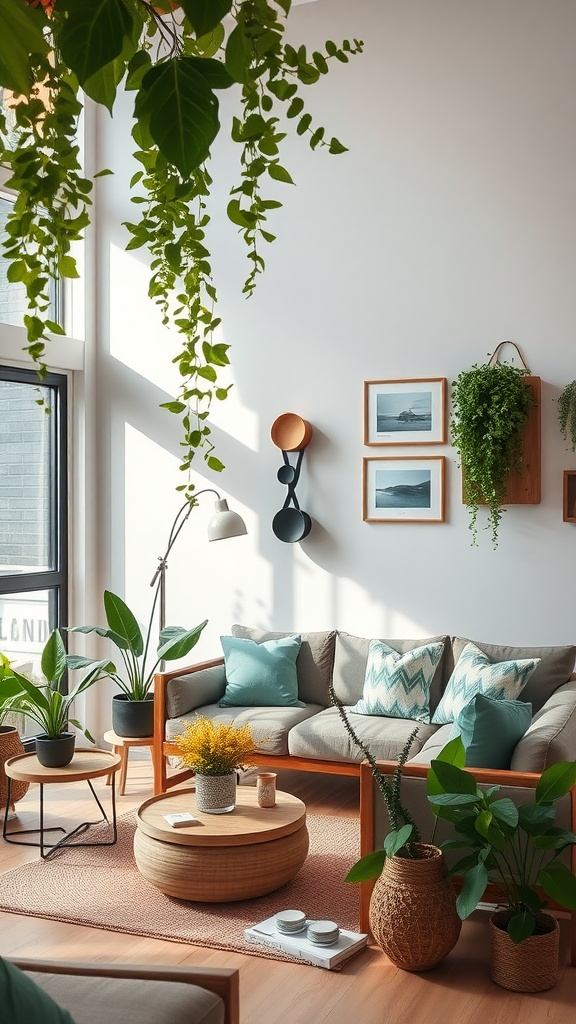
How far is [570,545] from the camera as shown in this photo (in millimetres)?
5137

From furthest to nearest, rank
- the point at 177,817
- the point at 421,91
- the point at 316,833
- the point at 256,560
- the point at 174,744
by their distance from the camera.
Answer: the point at 256,560 → the point at 421,91 → the point at 174,744 → the point at 316,833 → the point at 177,817

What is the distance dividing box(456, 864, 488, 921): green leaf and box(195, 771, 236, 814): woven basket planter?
3.83 feet

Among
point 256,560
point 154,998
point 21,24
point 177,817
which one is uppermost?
point 21,24

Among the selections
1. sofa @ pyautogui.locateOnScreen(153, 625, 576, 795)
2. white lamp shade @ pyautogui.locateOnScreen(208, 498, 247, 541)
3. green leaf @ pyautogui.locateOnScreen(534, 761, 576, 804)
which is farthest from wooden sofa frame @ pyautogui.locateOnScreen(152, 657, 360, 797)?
green leaf @ pyautogui.locateOnScreen(534, 761, 576, 804)

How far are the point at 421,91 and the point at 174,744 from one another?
378 centimetres

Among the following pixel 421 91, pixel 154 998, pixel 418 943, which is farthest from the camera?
pixel 421 91

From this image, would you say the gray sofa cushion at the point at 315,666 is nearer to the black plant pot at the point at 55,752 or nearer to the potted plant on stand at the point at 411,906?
the black plant pot at the point at 55,752

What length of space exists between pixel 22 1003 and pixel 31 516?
4.71m

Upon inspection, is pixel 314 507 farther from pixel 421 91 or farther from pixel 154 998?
pixel 154 998

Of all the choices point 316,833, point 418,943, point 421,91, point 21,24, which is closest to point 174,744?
point 316,833

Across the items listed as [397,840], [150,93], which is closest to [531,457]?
[397,840]

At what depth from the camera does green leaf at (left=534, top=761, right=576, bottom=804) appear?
3.23 metres

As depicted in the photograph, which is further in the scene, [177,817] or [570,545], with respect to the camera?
[570,545]

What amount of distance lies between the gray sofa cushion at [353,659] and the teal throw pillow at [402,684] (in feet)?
0.38
